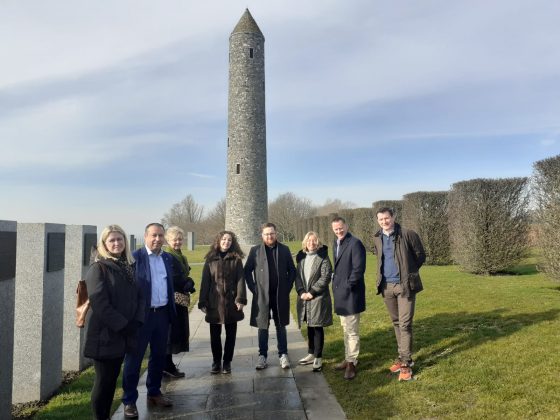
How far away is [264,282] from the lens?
5.35 meters

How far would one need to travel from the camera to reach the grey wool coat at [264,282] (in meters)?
5.33

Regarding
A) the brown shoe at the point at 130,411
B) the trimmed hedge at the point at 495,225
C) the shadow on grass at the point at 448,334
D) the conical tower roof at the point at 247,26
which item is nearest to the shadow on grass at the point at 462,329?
the shadow on grass at the point at 448,334

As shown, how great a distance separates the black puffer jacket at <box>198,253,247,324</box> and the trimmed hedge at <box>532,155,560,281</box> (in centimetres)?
830

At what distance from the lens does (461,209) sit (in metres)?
14.5

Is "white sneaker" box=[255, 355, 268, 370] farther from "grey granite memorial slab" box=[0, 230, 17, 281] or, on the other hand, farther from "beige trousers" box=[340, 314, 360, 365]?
"grey granite memorial slab" box=[0, 230, 17, 281]

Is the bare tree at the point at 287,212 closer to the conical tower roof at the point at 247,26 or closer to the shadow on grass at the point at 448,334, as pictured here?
the conical tower roof at the point at 247,26

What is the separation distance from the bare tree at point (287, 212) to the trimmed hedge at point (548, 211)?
137 ft

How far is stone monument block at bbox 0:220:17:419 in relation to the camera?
148 inches

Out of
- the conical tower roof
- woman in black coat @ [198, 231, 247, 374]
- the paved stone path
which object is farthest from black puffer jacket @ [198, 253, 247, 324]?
the conical tower roof

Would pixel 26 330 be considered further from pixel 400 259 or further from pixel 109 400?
pixel 400 259

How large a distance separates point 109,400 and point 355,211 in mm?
23100

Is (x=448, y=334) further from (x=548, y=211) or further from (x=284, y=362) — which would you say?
(x=548, y=211)

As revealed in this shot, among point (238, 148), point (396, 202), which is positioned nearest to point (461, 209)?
point (396, 202)

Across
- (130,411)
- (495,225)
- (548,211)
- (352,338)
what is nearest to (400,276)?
(352,338)
